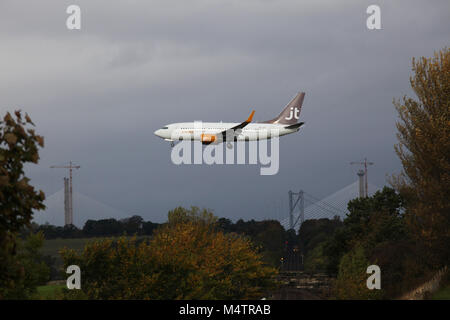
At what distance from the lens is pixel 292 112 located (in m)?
110

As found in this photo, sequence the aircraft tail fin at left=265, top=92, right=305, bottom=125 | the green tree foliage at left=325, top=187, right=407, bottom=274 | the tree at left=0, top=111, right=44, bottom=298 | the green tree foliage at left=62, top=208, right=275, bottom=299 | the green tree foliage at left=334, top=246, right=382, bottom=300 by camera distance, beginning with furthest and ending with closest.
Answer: the aircraft tail fin at left=265, top=92, right=305, bottom=125
the green tree foliage at left=325, top=187, right=407, bottom=274
the green tree foliage at left=334, top=246, right=382, bottom=300
the green tree foliage at left=62, top=208, right=275, bottom=299
the tree at left=0, top=111, right=44, bottom=298

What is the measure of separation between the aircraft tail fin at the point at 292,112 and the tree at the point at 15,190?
77.9 metres

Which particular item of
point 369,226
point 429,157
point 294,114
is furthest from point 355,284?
point 294,114

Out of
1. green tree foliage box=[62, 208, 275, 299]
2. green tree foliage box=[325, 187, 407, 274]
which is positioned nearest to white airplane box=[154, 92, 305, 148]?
green tree foliage box=[325, 187, 407, 274]

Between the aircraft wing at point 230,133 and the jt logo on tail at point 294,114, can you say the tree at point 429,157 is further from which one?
the jt logo on tail at point 294,114

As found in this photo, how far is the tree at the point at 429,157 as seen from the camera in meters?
63.4

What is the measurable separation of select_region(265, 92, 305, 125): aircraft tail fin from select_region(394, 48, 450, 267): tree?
39663mm

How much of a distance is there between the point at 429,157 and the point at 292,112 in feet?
158

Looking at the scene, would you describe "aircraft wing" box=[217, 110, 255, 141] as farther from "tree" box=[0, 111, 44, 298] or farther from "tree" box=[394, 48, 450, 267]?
"tree" box=[0, 111, 44, 298]

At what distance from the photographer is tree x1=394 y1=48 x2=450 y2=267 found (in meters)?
63.4

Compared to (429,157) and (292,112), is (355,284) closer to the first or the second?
(429,157)
